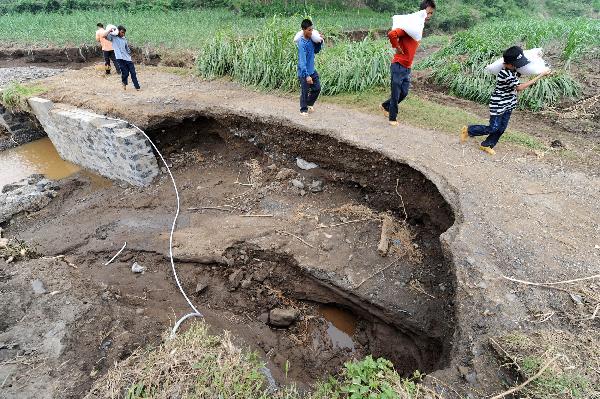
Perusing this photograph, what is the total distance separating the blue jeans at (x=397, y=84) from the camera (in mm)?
5270

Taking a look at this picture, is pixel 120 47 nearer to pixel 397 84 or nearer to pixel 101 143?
pixel 101 143

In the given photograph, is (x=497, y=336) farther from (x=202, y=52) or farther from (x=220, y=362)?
(x=202, y=52)

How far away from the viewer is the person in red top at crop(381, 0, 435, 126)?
15.9ft

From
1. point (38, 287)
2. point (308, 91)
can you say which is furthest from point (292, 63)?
point (38, 287)

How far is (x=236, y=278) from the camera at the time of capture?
4.88m

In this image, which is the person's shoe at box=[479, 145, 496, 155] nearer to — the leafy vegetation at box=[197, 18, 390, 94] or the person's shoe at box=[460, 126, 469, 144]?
the person's shoe at box=[460, 126, 469, 144]

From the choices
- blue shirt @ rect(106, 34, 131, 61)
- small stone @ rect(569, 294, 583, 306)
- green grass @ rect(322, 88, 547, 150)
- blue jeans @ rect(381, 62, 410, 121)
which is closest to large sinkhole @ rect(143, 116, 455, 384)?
small stone @ rect(569, 294, 583, 306)

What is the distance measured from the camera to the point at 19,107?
8367 millimetres

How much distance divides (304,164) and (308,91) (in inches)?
52.2

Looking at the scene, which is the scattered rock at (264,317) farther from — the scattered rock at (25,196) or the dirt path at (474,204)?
the scattered rock at (25,196)

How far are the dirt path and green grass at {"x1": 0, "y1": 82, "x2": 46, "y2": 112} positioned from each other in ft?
3.37

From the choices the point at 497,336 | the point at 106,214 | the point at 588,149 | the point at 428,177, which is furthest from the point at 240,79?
the point at 497,336

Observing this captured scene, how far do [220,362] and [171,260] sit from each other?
2.42m

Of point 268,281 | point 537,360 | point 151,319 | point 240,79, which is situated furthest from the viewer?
point 240,79
